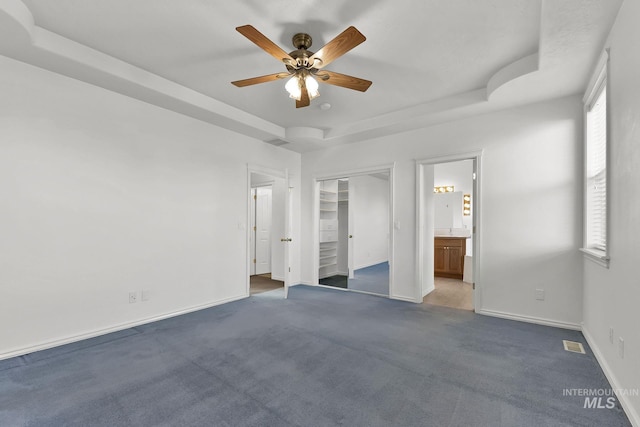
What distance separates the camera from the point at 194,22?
236 cm

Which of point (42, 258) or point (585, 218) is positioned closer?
point (42, 258)

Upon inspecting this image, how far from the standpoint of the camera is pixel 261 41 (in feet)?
7.09

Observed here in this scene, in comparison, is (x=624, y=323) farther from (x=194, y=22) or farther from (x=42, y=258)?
(x=42, y=258)

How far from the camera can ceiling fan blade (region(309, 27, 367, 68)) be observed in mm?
1995

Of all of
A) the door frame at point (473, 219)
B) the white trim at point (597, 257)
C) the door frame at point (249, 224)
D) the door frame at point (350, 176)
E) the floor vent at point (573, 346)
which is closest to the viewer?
the white trim at point (597, 257)

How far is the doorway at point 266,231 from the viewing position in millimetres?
6074

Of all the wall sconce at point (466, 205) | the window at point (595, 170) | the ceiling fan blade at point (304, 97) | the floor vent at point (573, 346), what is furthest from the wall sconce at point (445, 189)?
the ceiling fan blade at point (304, 97)

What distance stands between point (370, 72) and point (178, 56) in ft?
6.36

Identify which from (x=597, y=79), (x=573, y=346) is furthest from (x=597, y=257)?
(x=597, y=79)

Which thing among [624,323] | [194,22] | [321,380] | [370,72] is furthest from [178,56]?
[624,323]

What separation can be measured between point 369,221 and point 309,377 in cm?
598

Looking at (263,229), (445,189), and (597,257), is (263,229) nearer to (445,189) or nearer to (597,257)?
(445,189)

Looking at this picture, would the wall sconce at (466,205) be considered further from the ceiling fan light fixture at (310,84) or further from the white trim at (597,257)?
the ceiling fan light fixture at (310,84)

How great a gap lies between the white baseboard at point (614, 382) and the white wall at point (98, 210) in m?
4.20
